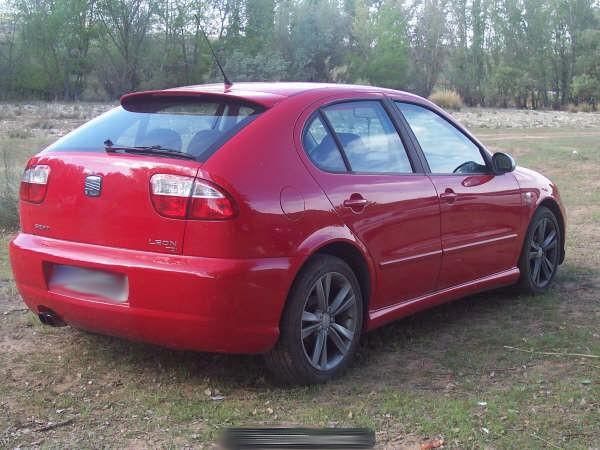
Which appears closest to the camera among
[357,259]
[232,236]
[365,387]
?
[232,236]

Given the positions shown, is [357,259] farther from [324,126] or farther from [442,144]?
[442,144]

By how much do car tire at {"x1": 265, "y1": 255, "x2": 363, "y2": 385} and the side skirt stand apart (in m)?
0.21

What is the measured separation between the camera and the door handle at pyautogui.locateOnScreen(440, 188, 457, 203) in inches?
207

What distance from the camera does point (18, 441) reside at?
375 cm

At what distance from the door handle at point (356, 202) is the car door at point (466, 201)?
0.78m

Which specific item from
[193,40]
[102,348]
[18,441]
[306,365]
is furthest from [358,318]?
[193,40]

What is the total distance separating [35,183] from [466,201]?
104 inches

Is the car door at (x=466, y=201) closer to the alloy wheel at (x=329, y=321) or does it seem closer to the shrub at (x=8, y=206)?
the alloy wheel at (x=329, y=321)

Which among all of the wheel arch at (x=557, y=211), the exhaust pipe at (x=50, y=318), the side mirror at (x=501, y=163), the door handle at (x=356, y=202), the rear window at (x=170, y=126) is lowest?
the exhaust pipe at (x=50, y=318)

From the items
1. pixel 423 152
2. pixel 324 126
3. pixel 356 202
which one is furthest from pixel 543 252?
pixel 324 126

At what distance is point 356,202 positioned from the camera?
4.59 meters

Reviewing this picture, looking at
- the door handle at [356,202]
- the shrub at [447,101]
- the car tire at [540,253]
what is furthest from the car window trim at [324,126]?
the shrub at [447,101]

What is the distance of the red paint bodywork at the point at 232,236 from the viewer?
401cm

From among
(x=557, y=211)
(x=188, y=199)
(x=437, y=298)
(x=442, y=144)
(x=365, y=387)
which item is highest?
(x=442, y=144)
